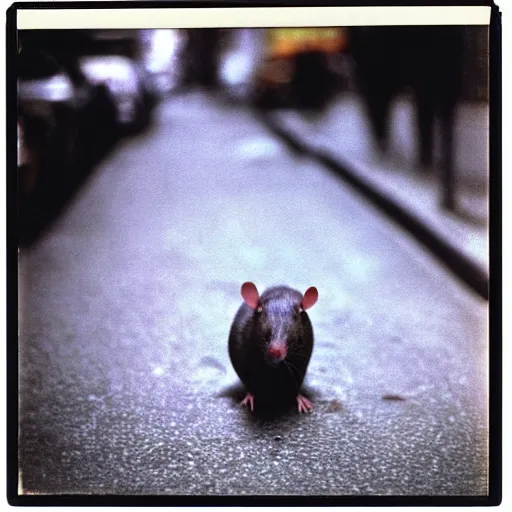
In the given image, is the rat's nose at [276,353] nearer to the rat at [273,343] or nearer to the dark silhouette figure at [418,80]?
the rat at [273,343]

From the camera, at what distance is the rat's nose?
3359 mm

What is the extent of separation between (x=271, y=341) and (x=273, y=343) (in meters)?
0.03

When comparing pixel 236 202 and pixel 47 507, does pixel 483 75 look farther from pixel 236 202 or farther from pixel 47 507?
pixel 236 202

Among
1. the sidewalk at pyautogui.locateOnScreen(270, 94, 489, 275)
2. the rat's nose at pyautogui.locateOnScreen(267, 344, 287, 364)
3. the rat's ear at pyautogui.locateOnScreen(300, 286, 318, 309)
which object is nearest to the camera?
the rat's nose at pyautogui.locateOnScreen(267, 344, 287, 364)

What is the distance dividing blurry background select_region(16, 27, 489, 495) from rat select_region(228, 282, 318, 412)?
0.14 meters

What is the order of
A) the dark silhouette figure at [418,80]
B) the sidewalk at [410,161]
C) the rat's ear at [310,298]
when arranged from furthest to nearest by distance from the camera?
the dark silhouette figure at [418,80] < the sidewalk at [410,161] < the rat's ear at [310,298]

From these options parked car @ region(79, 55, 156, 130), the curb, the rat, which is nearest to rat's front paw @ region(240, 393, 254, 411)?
the rat

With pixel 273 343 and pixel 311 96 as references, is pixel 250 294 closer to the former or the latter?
pixel 273 343

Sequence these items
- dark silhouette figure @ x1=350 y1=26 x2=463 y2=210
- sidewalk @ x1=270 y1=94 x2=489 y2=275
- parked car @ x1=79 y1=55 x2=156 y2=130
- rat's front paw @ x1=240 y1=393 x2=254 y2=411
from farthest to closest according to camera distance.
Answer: dark silhouette figure @ x1=350 y1=26 x2=463 y2=210 → sidewalk @ x1=270 y1=94 x2=489 y2=275 → parked car @ x1=79 y1=55 x2=156 y2=130 → rat's front paw @ x1=240 y1=393 x2=254 y2=411

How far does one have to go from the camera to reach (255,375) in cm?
379

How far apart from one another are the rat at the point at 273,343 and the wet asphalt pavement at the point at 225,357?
0.12 m

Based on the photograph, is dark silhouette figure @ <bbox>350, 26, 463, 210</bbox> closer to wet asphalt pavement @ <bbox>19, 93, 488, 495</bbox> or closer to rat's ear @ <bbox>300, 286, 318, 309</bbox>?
wet asphalt pavement @ <bbox>19, 93, 488, 495</bbox>

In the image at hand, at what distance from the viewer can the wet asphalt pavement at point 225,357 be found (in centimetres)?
342

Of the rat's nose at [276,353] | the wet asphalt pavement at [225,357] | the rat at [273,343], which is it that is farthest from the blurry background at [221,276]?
the rat's nose at [276,353]
